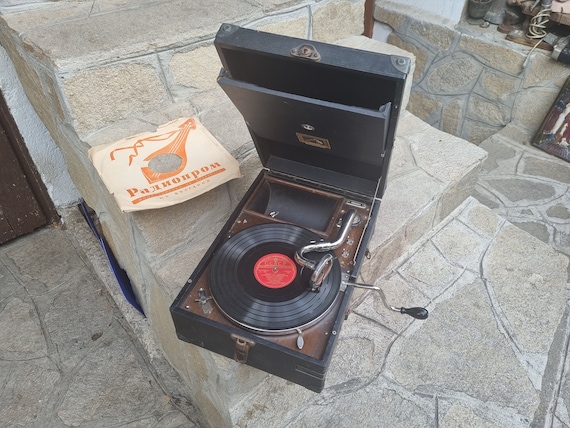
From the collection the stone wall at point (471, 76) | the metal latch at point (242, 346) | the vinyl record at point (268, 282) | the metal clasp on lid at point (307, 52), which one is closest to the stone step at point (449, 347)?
the metal latch at point (242, 346)

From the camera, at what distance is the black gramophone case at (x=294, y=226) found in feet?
3.69

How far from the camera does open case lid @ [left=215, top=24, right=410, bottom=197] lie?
3.58 ft

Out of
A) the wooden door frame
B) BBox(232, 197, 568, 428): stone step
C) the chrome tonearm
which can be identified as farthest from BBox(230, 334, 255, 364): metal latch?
the wooden door frame

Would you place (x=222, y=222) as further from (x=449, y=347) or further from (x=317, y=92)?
(x=449, y=347)

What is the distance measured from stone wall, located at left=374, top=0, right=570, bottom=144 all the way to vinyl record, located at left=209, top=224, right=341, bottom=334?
9.29 ft

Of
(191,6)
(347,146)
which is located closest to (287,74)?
(347,146)

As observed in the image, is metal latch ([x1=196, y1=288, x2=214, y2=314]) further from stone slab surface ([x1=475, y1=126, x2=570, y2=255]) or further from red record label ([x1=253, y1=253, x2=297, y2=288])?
stone slab surface ([x1=475, y1=126, x2=570, y2=255])

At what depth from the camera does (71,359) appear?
2.02 metres

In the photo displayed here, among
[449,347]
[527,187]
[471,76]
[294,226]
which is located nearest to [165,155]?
[294,226]

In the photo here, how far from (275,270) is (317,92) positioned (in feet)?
1.76

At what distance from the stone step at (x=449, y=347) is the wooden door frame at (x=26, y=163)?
168cm

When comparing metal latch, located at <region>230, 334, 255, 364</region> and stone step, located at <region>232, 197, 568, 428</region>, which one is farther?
stone step, located at <region>232, 197, 568, 428</region>

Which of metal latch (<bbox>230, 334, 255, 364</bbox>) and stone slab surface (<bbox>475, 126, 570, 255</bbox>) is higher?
metal latch (<bbox>230, 334, 255, 364</bbox>)

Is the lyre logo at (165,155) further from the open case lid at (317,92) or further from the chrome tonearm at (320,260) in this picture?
the chrome tonearm at (320,260)
